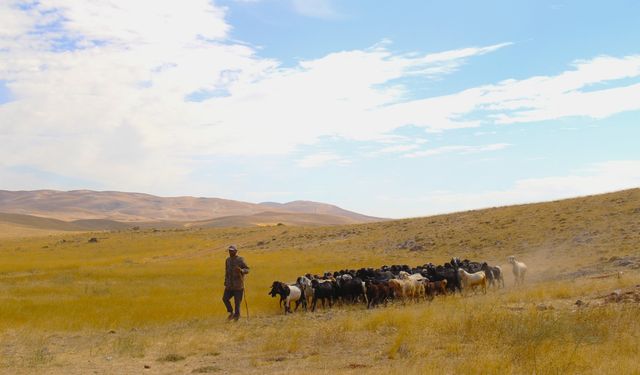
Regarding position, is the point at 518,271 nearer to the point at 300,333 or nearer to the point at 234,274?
the point at 234,274

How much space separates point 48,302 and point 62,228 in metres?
108

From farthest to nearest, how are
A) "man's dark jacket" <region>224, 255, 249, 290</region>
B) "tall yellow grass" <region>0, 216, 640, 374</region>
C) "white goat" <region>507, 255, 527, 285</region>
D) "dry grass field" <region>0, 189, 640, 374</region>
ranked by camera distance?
"white goat" <region>507, 255, 527, 285</region>, "man's dark jacket" <region>224, 255, 249, 290</region>, "dry grass field" <region>0, 189, 640, 374</region>, "tall yellow grass" <region>0, 216, 640, 374</region>

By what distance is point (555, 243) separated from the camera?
32.3 metres

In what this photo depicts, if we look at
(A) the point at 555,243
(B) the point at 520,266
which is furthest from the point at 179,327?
(A) the point at 555,243

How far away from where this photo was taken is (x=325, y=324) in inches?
489

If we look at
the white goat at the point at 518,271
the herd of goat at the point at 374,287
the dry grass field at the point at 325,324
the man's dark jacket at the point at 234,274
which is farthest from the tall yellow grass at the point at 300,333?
the white goat at the point at 518,271

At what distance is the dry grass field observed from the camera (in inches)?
344

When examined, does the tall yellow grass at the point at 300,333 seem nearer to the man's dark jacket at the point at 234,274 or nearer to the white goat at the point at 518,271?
the man's dark jacket at the point at 234,274

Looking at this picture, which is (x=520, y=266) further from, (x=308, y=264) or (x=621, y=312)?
(x=308, y=264)

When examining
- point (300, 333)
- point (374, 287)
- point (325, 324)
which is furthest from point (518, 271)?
point (300, 333)

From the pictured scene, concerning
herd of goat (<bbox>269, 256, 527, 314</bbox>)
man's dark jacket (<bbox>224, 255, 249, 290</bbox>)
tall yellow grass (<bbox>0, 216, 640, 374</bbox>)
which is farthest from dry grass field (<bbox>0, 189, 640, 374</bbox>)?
man's dark jacket (<bbox>224, 255, 249, 290</bbox>)

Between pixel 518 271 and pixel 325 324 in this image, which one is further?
pixel 518 271

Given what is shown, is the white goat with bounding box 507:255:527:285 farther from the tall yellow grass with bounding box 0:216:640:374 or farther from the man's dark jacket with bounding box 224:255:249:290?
the man's dark jacket with bounding box 224:255:249:290

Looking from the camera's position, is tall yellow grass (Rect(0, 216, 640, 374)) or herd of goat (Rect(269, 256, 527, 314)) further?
herd of goat (Rect(269, 256, 527, 314))
